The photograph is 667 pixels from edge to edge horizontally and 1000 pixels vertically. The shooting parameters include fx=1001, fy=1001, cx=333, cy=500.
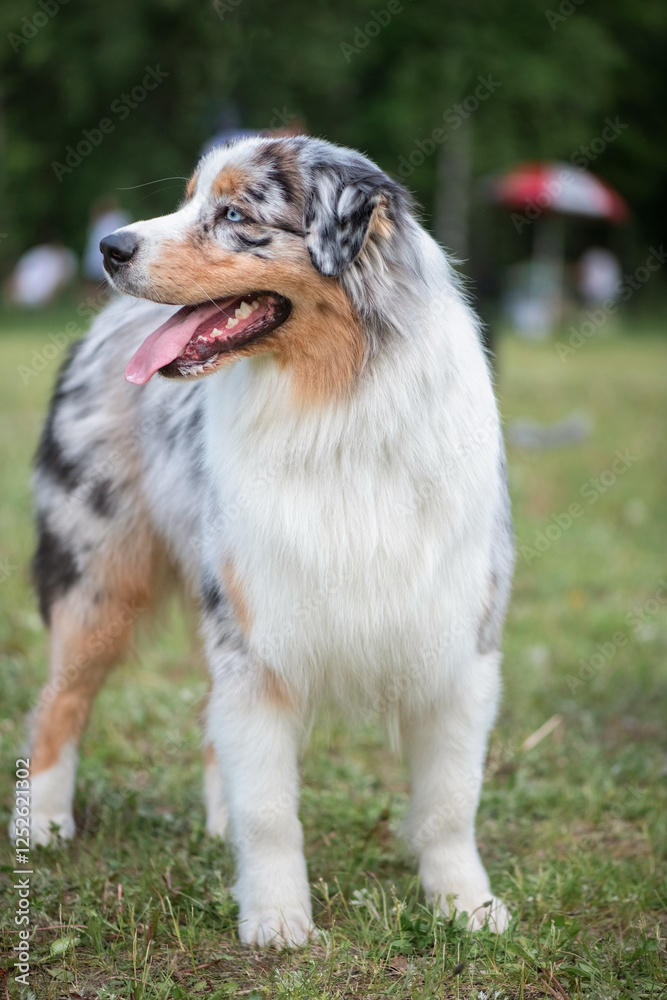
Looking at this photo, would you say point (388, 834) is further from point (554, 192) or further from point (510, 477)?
point (554, 192)

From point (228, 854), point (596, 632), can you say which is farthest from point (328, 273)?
point (596, 632)

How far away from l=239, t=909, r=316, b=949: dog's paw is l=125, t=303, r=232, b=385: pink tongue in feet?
5.15

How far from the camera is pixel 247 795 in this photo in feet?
9.61

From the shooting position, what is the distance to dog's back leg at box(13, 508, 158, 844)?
3678 millimetres

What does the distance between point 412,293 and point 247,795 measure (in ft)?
4.96

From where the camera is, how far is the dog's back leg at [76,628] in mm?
3678

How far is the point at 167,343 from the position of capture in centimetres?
273

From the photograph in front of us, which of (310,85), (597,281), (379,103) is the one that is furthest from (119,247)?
(597,281)

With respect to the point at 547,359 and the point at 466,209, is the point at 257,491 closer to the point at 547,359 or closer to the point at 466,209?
the point at 547,359

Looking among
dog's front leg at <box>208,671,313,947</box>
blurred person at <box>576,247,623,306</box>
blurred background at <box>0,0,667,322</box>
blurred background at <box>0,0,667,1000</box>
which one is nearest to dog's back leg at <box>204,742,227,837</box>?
blurred background at <box>0,0,667,1000</box>

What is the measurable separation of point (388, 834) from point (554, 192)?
1871cm

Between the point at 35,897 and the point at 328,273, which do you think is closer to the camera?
the point at 328,273

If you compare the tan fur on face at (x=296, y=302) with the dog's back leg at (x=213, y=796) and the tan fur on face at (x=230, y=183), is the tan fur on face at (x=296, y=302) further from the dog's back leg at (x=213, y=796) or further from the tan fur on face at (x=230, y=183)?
the dog's back leg at (x=213, y=796)

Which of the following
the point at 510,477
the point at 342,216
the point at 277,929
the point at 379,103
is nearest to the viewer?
the point at 342,216
